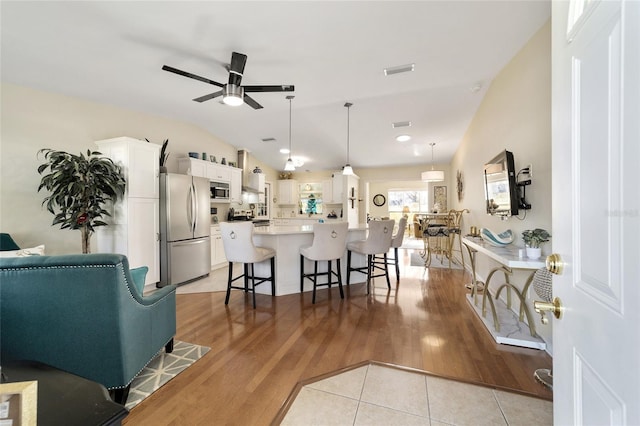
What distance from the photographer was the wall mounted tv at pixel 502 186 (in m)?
2.67

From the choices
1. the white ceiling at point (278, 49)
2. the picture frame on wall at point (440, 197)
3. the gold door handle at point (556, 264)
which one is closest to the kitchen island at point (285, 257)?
the white ceiling at point (278, 49)

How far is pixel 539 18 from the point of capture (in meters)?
2.32

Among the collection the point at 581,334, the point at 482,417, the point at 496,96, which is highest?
the point at 496,96

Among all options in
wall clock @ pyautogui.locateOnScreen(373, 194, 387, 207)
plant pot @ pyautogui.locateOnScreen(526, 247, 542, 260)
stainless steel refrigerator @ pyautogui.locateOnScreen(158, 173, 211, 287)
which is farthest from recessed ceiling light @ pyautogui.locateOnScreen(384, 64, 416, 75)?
wall clock @ pyautogui.locateOnScreen(373, 194, 387, 207)

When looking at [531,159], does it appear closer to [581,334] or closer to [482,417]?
[482,417]

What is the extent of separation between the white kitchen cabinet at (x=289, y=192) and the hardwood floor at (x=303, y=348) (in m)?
5.20

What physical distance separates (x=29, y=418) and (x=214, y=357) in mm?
1806

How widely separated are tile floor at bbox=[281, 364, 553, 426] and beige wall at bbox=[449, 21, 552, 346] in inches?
39.6

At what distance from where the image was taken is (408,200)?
39.3 ft

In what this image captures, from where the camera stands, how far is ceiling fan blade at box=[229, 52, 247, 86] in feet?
7.77

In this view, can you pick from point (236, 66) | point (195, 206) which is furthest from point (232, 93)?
point (195, 206)

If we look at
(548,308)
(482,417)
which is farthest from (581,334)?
(482,417)

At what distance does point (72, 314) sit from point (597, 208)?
229 cm

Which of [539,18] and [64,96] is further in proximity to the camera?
[64,96]
